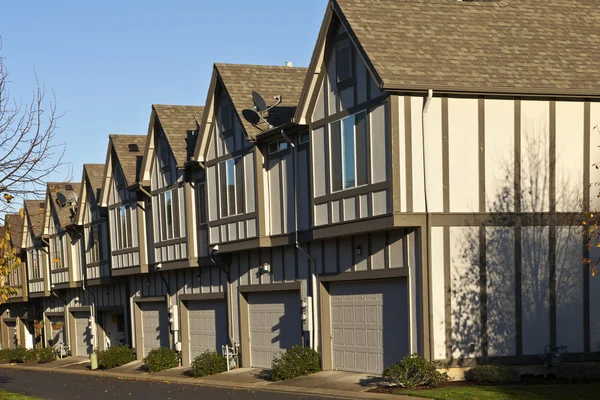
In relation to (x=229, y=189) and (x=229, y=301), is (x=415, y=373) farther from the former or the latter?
(x=229, y=301)

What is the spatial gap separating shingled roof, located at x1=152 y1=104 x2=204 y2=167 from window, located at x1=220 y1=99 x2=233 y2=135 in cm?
342

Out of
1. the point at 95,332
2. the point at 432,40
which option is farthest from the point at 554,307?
the point at 95,332

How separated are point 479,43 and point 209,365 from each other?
1356 cm

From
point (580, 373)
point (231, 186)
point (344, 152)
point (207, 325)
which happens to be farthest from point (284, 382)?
point (207, 325)

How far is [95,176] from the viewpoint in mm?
44719

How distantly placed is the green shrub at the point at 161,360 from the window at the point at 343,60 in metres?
14.9

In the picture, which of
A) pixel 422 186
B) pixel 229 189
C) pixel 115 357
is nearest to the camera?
pixel 422 186

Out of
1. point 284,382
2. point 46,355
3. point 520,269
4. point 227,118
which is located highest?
point 227,118

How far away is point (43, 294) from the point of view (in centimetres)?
5238

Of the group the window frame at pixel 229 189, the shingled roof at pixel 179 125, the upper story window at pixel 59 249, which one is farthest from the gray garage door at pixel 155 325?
the upper story window at pixel 59 249

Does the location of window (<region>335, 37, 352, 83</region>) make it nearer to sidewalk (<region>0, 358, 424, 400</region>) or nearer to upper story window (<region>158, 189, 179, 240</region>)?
sidewalk (<region>0, 358, 424, 400</region>)

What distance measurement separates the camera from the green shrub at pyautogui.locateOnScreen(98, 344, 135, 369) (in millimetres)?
38312

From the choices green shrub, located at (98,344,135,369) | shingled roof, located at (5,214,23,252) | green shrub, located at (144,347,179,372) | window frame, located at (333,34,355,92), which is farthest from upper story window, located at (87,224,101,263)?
window frame, located at (333,34,355,92)

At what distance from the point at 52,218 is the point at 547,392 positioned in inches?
1498
